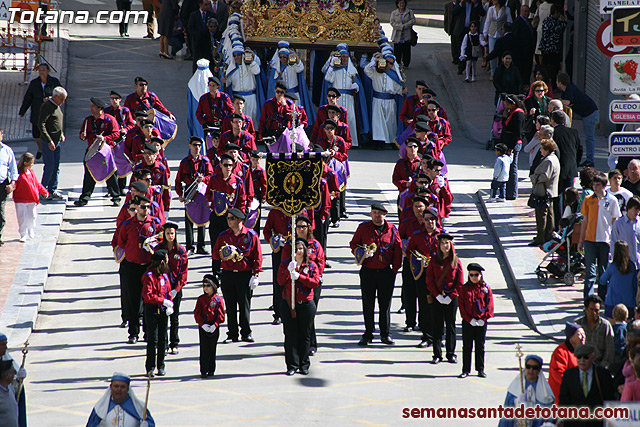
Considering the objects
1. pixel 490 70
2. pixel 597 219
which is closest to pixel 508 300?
pixel 597 219

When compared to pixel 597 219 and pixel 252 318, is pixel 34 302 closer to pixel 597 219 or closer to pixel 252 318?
pixel 252 318

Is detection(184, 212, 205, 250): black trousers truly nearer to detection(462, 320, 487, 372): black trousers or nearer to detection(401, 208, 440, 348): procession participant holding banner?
detection(401, 208, 440, 348): procession participant holding banner

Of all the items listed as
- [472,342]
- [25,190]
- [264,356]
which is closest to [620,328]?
[472,342]

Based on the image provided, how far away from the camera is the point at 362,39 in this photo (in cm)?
2467

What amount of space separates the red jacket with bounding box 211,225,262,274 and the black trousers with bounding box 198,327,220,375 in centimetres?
128

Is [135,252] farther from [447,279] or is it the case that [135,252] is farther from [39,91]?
[39,91]

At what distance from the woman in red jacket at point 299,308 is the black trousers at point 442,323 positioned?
4.74ft

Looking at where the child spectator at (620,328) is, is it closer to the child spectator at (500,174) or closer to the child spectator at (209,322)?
the child spectator at (209,322)

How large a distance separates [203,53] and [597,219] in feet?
47.3

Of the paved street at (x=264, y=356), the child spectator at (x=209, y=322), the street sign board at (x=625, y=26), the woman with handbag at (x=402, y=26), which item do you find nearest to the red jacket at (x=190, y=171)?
the paved street at (x=264, y=356)

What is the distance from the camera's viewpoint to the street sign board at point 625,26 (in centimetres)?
1223

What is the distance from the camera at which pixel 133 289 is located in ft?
48.1

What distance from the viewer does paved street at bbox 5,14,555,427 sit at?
12.4m

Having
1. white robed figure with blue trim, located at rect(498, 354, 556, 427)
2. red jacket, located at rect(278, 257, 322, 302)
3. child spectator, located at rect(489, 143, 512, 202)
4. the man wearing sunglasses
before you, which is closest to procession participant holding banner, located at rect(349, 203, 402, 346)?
red jacket, located at rect(278, 257, 322, 302)
